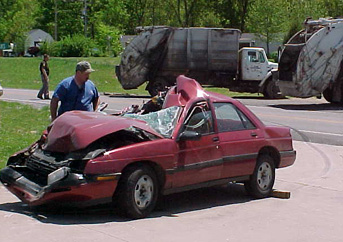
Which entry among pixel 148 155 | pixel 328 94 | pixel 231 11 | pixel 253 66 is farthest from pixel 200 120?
pixel 231 11

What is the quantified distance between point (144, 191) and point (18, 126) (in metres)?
8.64

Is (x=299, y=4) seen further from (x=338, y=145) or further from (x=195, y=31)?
(x=338, y=145)

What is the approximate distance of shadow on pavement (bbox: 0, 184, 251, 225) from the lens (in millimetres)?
7659

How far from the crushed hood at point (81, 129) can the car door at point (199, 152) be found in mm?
437

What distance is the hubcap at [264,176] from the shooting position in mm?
9219

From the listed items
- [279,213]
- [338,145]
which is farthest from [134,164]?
[338,145]

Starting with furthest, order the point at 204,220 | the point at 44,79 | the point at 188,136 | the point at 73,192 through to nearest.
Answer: the point at 44,79 < the point at 188,136 < the point at 204,220 < the point at 73,192

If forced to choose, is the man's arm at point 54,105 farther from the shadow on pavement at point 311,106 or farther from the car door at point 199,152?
the shadow on pavement at point 311,106

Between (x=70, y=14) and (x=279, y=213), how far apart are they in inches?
3369

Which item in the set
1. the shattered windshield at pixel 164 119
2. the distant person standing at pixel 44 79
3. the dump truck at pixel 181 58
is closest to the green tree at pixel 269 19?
the dump truck at pixel 181 58

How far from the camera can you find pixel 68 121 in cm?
808

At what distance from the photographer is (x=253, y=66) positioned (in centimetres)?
3075

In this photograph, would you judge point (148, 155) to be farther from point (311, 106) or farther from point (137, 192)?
point (311, 106)

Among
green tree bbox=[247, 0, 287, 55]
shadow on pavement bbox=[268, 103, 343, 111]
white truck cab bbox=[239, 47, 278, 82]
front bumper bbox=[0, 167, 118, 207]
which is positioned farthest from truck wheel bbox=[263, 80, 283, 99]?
green tree bbox=[247, 0, 287, 55]
